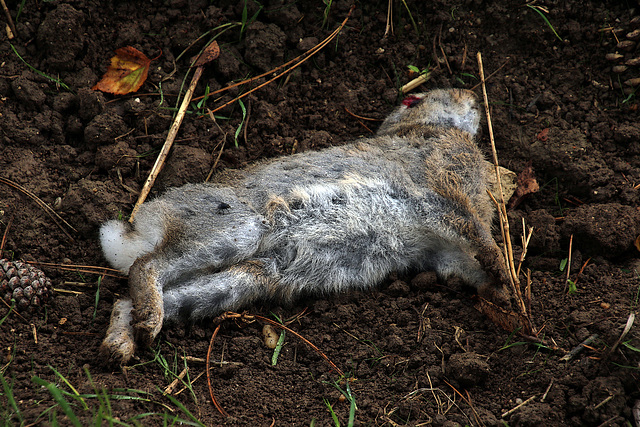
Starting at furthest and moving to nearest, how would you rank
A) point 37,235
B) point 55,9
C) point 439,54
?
point 439,54, point 55,9, point 37,235

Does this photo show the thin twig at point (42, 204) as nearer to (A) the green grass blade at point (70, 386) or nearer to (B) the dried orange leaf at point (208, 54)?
(A) the green grass blade at point (70, 386)

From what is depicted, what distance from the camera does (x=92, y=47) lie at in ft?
12.5

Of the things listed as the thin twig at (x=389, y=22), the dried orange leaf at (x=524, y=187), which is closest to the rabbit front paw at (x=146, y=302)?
the dried orange leaf at (x=524, y=187)

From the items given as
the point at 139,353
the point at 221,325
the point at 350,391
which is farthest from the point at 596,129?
the point at 139,353

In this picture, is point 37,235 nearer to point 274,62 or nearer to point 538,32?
point 274,62

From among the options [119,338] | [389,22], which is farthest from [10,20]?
[389,22]

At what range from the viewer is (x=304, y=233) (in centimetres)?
318

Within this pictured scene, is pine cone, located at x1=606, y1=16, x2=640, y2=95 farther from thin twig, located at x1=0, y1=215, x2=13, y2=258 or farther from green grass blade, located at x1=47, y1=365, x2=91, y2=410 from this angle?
thin twig, located at x1=0, y1=215, x2=13, y2=258

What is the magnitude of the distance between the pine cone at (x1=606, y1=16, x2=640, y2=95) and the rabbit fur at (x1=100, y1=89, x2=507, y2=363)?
157cm

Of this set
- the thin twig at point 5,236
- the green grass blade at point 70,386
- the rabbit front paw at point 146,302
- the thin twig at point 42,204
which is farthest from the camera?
the thin twig at point 42,204

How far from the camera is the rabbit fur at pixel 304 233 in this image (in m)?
3.04

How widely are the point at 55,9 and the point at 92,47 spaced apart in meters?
0.33

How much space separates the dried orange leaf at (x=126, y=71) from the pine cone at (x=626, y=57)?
11.6ft

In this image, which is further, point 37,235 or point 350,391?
point 37,235
